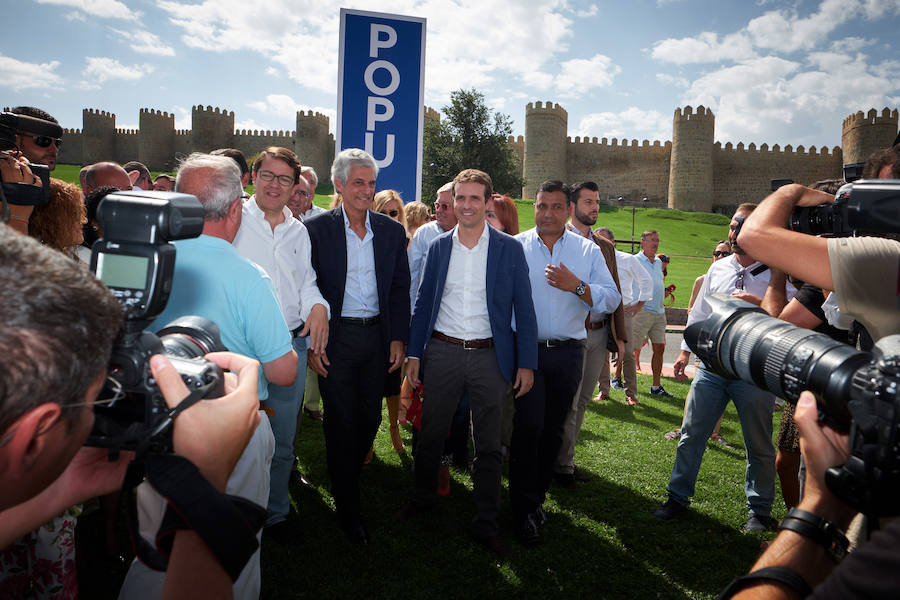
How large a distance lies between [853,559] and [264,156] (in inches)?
140

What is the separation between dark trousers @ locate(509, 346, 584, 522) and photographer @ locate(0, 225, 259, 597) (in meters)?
2.63

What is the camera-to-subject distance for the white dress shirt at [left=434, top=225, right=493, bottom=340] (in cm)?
334

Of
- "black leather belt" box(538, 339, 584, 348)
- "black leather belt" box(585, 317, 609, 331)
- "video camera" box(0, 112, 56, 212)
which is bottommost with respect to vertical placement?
"black leather belt" box(538, 339, 584, 348)

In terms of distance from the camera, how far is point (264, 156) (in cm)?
350

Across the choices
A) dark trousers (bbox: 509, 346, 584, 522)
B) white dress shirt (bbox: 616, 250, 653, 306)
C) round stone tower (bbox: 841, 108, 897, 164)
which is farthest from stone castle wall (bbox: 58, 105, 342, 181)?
dark trousers (bbox: 509, 346, 584, 522)

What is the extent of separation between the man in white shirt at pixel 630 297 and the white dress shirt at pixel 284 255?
12.4 feet

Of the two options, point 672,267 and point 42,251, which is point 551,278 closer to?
point 42,251

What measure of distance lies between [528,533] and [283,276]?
7.39 ft

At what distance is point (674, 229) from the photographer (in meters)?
33.7

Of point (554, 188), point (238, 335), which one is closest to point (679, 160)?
point (554, 188)

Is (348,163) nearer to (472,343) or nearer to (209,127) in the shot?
(472,343)

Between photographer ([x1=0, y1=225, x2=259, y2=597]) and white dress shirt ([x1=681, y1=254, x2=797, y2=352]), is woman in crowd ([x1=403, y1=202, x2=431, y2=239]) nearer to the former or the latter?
white dress shirt ([x1=681, y1=254, x2=797, y2=352])

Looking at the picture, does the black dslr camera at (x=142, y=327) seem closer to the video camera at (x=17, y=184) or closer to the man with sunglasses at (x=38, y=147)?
the video camera at (x=17, y=184)

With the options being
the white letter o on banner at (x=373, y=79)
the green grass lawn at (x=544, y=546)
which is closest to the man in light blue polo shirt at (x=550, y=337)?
the green grass lawn at (x=544, y=546)
